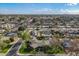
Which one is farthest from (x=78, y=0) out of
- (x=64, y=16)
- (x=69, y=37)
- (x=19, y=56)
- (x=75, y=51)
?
(x=19, y=56)

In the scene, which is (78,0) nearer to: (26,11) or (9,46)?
(26,11)

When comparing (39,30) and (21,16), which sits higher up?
(21,16)

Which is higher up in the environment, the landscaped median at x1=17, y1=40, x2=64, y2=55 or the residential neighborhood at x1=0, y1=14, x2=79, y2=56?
the residential neighborhood at x1=0, y1=14, x2=79, y2=56

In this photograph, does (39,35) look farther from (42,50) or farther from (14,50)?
(14,50)

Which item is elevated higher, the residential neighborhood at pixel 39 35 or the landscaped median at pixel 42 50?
the residential neighborhood at pixel 39 35

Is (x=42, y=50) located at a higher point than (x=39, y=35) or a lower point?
lower

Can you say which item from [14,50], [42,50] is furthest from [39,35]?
[14,50]

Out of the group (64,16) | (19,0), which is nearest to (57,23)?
(64,16)

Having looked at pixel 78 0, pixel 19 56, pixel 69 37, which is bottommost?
pixel 19 56

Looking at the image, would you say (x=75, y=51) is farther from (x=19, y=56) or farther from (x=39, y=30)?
(x=19, y=56)
